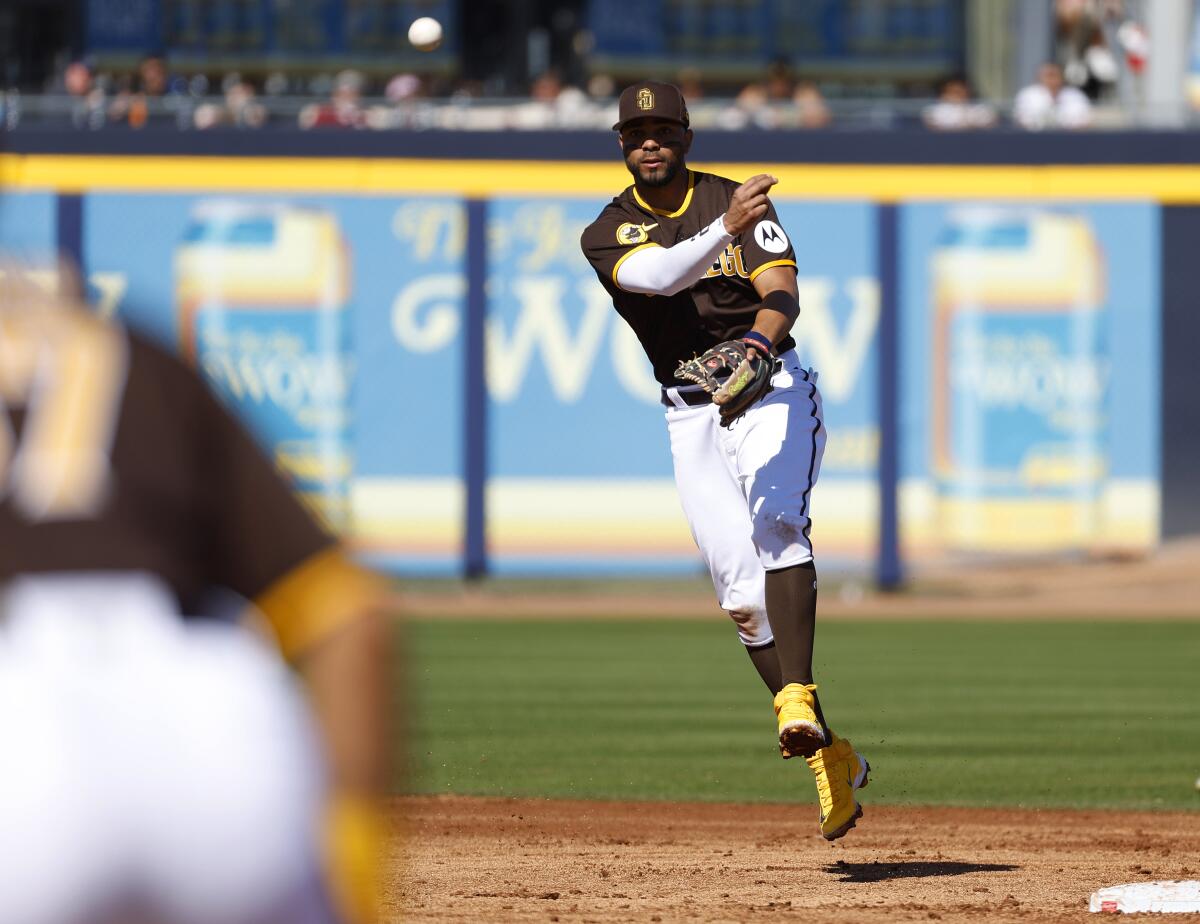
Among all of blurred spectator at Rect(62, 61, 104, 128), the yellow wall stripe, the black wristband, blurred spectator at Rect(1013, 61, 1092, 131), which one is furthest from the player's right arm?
blurred spectator at Rect(1013, 61, 1092, 131)

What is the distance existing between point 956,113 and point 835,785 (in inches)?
584

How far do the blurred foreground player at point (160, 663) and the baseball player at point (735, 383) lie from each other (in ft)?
14.3

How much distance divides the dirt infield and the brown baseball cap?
6.82 feet

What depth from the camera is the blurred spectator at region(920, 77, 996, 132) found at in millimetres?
20062

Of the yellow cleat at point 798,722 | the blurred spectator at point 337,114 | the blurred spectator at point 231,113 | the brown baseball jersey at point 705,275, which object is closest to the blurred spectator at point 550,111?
the blurred spectator at point 337,114

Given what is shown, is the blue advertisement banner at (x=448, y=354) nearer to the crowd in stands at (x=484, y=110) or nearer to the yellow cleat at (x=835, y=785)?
the crowd in stands at (x=484, y=110)

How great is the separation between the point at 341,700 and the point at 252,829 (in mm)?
138

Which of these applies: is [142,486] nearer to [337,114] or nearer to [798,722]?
[798,722]

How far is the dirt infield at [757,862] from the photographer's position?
19.4ft

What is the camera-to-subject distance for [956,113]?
20.2 m

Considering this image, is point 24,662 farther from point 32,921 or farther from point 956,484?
point 956,484

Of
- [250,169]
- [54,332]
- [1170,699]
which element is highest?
[54,332]

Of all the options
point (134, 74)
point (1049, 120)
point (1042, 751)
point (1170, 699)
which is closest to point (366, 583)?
point (1042, 751)

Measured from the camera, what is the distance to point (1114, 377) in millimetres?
19766
